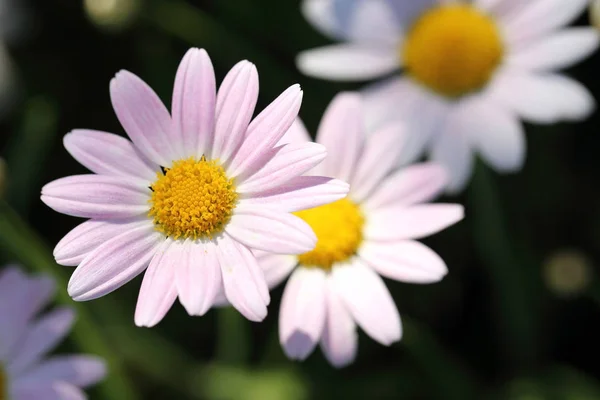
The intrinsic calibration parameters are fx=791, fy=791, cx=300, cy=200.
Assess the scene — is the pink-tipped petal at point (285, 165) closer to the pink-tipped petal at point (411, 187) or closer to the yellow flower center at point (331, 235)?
the yellow flower center at point (331, 235)

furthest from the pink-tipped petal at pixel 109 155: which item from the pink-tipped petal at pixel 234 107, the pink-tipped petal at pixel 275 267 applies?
the pink-tipped petal at pixel 275 267

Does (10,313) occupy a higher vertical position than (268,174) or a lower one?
lower

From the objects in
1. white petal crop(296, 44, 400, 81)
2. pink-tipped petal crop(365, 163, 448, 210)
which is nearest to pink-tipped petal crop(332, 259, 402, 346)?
pink-tipped petal crop(365, 163, 448, 210)

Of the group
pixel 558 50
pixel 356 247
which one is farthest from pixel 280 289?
pixel 558 50

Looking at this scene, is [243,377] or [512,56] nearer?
[512,56]

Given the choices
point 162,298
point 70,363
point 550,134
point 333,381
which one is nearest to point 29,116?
point 70,363

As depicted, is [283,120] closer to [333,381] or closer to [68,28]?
[333,381]

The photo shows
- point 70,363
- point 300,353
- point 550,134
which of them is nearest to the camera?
point 300,353
